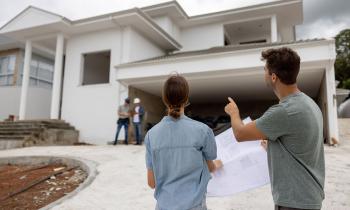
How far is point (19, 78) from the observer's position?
19.1m

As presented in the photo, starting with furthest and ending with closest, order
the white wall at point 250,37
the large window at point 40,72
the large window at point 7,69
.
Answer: the large window at point 7,69 → the large window at point 40,72 → the white wall at point 250,37

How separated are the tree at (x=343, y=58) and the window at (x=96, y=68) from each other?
86.2ft

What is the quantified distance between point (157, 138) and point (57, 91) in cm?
1333

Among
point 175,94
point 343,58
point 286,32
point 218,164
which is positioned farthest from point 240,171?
point 343,58

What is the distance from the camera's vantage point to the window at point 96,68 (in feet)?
54.9

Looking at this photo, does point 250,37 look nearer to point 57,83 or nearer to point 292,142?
point 57,83

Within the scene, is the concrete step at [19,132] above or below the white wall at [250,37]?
below

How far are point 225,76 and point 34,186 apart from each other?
755 cm

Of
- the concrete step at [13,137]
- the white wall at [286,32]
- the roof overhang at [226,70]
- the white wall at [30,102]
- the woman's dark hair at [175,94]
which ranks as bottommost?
the concrete step at [13,137]

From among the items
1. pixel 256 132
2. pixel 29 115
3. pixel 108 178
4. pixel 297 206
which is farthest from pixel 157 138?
pixel 29 115

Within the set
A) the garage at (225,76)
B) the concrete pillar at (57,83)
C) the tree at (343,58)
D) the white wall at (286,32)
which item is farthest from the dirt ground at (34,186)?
the tree at (343,58)

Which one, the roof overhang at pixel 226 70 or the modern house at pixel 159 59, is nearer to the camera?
the roof overhang at pixel 226 70

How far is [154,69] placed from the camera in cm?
1163

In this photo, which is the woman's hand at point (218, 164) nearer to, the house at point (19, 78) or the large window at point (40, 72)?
the house at point (19, 78)
